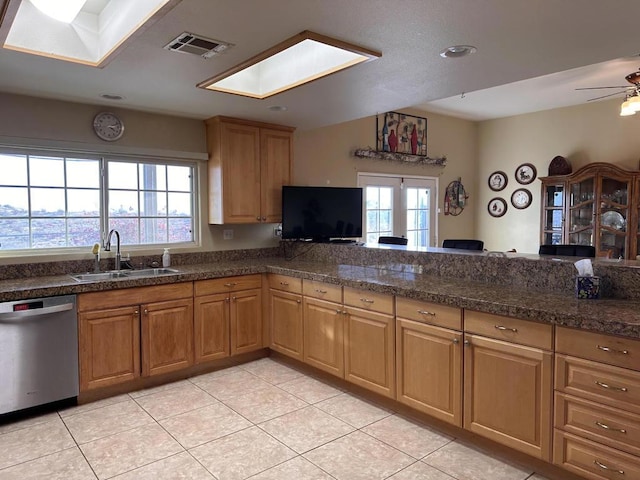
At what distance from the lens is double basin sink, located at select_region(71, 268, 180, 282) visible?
135 inches

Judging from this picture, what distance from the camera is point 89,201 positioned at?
3.83 m

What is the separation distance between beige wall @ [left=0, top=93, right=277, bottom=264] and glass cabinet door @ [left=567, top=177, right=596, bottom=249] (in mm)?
4075

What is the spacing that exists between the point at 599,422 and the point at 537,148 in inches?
218

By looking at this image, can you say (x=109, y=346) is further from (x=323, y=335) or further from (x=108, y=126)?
(x=108, y=126)

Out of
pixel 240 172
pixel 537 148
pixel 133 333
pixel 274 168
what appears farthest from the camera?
pixel 537 148

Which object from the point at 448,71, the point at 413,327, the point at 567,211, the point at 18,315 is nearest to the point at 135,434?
the point at 18,315

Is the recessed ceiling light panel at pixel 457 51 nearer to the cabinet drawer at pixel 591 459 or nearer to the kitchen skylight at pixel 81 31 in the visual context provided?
the kitchen skylight at pixel 81 31

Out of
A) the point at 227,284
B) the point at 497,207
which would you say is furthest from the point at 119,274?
the point at 497,207

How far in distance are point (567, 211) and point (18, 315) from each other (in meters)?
6.20

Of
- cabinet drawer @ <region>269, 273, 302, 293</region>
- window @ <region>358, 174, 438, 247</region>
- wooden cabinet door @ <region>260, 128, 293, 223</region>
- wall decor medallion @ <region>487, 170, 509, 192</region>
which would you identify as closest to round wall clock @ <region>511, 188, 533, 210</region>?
wall decor medallion @ <region>487, 170, 509, 192</region>

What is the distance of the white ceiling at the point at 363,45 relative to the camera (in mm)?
→ 2029

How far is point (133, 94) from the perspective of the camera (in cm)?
342

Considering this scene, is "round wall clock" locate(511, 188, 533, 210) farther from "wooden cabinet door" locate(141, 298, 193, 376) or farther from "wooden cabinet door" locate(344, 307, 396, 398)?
"wooden cabinet door" locate(141, 298, 193, 376)

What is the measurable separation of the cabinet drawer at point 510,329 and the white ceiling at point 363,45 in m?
1.46
